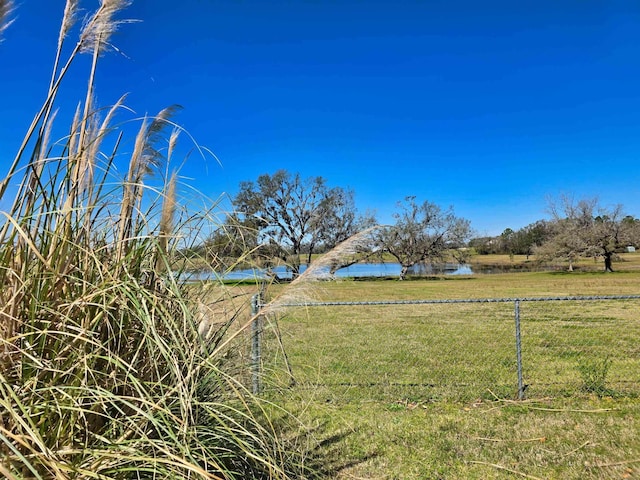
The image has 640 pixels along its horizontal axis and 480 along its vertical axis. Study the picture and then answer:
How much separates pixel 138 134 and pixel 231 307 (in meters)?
1.02

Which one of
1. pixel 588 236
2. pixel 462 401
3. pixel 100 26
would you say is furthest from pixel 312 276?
pixel 588 236

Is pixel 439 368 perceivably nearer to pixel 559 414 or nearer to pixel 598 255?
pixel 559 414

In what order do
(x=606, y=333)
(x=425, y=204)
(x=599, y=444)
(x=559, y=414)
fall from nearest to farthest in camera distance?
(x=599, y=444) → (x=559, y=414) → (x=606, y=333) → (x=425, y=204)

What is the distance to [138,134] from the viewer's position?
1.90 meters

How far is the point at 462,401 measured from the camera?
15.4ft

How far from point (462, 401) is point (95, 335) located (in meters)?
4.32

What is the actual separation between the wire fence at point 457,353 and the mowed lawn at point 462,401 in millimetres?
29

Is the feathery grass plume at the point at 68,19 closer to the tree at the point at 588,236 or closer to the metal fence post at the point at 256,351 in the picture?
the metal fence post at the point at 256,351

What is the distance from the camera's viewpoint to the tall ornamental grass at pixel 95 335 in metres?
1.30

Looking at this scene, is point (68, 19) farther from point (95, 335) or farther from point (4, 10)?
point (95, 335)

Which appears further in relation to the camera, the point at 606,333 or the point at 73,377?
the point at 606,333

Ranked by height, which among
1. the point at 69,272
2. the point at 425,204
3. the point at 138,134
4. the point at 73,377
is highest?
the point at 425,204

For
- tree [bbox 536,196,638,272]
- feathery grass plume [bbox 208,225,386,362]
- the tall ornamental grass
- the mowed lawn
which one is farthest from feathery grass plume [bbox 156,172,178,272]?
tree [bbox 536,196,638,272]

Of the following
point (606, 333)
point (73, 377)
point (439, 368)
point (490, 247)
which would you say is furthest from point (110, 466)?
point (490, 247)
